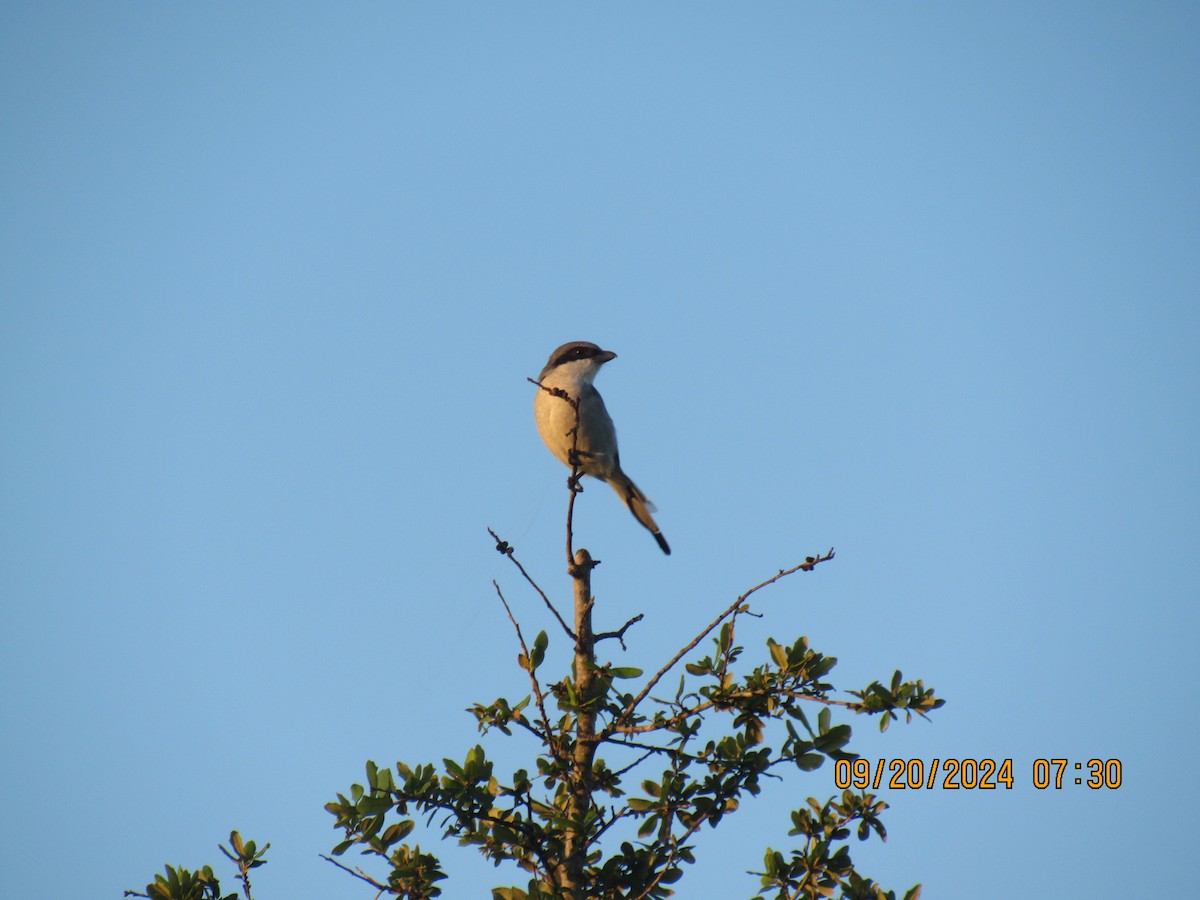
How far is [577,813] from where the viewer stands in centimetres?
404

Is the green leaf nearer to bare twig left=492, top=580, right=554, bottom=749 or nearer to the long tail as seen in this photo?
bare twig left=492, top=580, right=554, bottom=749

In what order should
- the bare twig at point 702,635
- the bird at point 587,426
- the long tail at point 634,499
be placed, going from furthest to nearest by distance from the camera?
the long tail at point 634,499
the bird at point 587,426
the bare twig at point 702,635

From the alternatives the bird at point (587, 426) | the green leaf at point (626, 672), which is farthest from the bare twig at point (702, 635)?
the bird at point (587, 426)

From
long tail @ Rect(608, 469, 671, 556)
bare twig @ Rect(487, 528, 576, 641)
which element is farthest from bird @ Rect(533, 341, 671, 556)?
bare twig @ Rect(487, 528, 576, 641)

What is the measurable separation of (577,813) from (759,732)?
91 cm

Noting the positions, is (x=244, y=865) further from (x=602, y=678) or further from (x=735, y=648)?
(x=735, y=648)

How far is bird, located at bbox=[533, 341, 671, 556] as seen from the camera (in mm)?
7863

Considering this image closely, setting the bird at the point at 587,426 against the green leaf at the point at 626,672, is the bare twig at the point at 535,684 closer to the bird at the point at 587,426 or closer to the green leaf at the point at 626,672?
the green leaf at the point at 626,672

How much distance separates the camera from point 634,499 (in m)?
8.35

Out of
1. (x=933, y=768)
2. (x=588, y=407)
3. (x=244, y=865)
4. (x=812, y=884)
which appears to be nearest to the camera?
(x=812, y=884)

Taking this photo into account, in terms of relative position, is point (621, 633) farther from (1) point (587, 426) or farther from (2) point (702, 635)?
(1) point (587, 426)

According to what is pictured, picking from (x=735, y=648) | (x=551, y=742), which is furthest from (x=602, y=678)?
(x=735, y=648)

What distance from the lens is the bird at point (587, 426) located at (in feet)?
25.8

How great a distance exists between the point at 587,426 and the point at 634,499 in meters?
0.92
